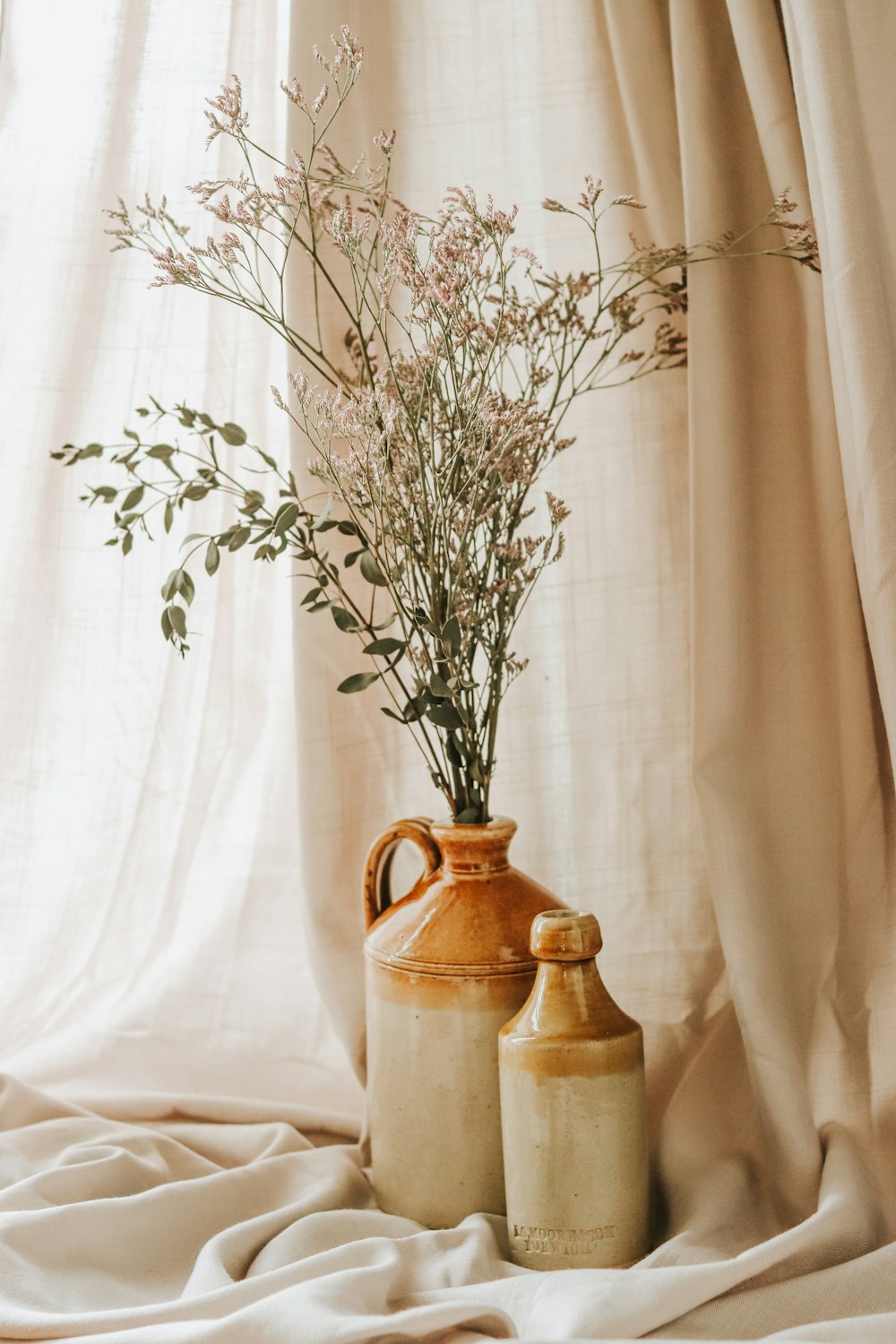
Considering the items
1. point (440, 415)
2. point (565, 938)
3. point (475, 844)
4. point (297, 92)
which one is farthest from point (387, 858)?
point (297, 92)

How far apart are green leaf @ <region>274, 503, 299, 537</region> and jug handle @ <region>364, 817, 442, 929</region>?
0.28 m

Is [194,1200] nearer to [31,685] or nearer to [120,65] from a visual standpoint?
[31,685]

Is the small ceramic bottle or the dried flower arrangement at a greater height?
the dried flower arrangement

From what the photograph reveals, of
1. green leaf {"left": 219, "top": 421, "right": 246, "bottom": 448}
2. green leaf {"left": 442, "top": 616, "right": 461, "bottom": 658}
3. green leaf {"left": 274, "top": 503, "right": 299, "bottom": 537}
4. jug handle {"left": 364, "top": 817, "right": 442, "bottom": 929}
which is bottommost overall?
jug handle {"left": 364, "top": 817, "right": 442, "bottom": 929}

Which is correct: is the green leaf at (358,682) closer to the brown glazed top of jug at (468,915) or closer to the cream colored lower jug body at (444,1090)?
the brown glazed top of jug at (468,915)

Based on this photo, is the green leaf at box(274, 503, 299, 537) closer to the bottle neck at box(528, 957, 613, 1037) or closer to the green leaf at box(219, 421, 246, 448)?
the green leaf at box(219, 421, 246, 448)

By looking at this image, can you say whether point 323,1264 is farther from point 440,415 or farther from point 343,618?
point 440,415

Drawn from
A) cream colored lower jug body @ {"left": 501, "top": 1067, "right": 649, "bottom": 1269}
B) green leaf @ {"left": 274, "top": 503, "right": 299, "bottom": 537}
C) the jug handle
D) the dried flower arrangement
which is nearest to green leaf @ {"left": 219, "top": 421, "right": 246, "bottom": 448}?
the dried flower arrangement

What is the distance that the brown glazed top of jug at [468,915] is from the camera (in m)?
1.06

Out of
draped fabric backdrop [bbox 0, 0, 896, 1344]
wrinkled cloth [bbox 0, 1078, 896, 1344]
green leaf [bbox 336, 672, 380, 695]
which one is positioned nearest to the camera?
wrinkled cloth [bbox 0, 1078, 896, 1344]

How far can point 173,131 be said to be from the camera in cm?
137

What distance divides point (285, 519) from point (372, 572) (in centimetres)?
10

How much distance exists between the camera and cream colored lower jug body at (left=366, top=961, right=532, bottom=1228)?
106cm

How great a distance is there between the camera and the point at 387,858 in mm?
1209
